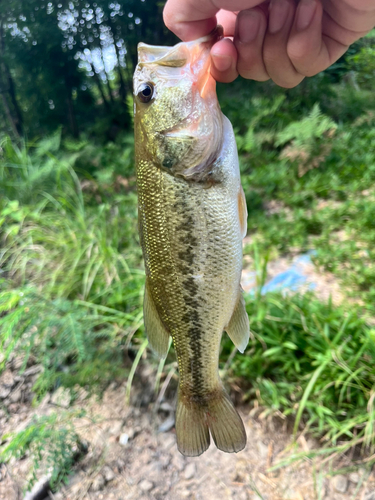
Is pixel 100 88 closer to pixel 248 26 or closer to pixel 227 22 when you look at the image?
pixel 227 22

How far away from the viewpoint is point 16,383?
2.39 m

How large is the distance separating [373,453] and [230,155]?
1.69 meters

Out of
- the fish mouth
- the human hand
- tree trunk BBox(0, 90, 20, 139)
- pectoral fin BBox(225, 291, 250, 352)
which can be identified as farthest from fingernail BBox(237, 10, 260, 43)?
tree trunk BBox(0, 90, 20, 139)

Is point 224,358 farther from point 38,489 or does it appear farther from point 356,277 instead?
point 38,489

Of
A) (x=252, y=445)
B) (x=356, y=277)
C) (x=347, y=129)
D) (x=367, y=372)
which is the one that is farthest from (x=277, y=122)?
(x=252, y=445)

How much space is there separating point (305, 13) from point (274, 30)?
5.1 inches

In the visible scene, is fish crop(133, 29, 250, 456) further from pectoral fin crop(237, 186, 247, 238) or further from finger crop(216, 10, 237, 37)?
finger crop(216, 10, 237, 37)

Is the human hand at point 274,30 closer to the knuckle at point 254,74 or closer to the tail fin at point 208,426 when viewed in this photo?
the knuckle at point 254,74

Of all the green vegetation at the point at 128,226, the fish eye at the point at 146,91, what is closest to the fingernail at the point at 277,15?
the fish eye at the point at 146,91

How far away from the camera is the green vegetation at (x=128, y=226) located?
72.1 inches

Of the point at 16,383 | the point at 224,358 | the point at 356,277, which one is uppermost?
the point at 356,277

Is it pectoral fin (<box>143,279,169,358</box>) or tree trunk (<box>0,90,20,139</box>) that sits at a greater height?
pectoral fin (<box>143,279,169,358</box>)

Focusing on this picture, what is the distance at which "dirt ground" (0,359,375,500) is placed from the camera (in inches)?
65.7

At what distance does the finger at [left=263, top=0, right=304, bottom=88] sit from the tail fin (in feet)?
4.37
